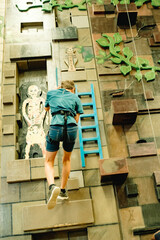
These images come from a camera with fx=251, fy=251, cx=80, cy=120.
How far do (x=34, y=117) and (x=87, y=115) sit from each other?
1004 mm

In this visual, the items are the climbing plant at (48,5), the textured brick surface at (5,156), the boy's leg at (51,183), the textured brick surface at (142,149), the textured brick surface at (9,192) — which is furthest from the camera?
the climbing plant at (48,5)

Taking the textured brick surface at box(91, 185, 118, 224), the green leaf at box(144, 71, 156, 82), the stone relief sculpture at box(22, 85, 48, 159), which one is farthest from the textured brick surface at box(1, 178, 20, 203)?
the green leaf at box(144, 71, 156, 82)

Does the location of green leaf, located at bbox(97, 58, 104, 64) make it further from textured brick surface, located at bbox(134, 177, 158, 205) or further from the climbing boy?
textured brick surface, located at bbox(134, 177, 158, 205)

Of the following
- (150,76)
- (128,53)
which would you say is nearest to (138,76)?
(150,76)

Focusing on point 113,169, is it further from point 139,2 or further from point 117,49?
point 139,2

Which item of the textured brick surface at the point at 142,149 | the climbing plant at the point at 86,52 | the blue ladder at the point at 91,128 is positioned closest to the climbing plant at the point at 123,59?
the climbing plant at the point at 86,52

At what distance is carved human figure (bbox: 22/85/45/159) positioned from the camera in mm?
4449

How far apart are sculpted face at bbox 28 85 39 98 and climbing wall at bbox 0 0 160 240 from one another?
3 centimetres

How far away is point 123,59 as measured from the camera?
16.3 feet

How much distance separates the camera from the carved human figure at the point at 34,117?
14.6ft

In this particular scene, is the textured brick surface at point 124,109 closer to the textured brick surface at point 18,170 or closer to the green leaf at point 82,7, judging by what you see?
the textured brick surface at point 18,170

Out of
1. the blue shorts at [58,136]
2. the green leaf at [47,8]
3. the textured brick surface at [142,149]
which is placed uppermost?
the green leaf at [47,8]

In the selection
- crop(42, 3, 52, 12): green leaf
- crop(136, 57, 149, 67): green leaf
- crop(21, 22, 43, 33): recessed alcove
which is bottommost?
crop(136, 57, 149, 67): green leaf

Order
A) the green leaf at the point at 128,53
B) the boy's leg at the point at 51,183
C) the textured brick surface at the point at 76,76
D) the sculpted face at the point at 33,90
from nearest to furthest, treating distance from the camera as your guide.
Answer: the boy's leg at the point at 51,183, the textured brick surface at the point at 76,76, the sculpted face at the point at 33,90, the green leaf at the point at 128,53
